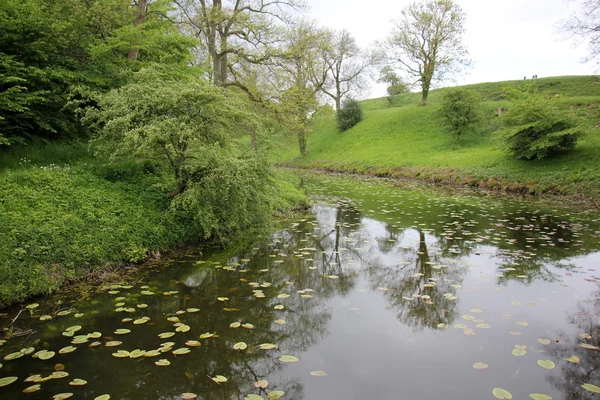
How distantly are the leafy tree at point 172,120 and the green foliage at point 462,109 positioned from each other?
24206mm

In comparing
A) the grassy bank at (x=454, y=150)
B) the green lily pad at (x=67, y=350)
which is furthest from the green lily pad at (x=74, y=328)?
the grassy bank at (x=454, y=150)

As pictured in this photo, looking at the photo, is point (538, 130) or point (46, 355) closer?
point (46, 355)

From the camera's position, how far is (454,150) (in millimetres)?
27469

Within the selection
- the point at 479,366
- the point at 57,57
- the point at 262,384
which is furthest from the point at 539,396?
the point at 57,57

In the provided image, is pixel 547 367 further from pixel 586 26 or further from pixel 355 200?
pixel 586 26

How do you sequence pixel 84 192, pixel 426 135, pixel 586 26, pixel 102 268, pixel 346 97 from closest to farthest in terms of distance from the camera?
pixel 102 268 < pixel 84 192 < pixel 586 26 < pixel 426 135 < pixel 346 97

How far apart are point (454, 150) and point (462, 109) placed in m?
3.37

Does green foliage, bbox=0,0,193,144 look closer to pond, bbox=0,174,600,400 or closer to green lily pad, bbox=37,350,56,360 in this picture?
pond, bbox=0,174,600,400

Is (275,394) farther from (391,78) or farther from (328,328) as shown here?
(391,78)

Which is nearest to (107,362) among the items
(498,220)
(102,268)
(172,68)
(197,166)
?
(102,268)

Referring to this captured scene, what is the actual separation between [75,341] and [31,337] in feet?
2.03

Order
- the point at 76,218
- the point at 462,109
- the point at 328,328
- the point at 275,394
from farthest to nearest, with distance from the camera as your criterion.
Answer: the point at 462,109 < the point at 76,218 < the point at 328,328 < the point at 275,394

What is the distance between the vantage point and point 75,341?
430 centimetres

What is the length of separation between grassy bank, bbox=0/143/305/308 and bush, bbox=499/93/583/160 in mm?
14881
